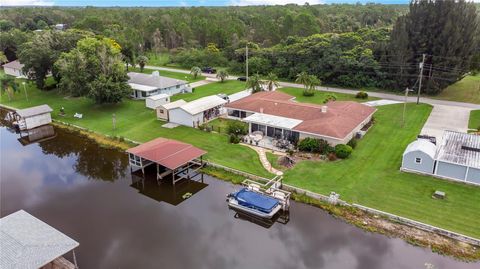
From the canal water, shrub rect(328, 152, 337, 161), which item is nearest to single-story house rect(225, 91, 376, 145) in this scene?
shrub rect(328, 152, 337, 161)

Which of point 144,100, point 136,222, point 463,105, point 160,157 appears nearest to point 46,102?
point 144,100

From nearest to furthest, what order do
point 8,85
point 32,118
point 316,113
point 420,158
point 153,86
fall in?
point 420,158 → point 316,113 → point 32,118 → point 153,86 → point 8,85

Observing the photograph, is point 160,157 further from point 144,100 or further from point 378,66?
point 378,66

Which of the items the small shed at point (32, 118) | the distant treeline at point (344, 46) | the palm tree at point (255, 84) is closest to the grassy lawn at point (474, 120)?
the distant treeline at point (344, 46)

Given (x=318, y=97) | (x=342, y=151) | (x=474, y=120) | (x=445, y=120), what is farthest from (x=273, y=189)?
→ (x=474, y=120)

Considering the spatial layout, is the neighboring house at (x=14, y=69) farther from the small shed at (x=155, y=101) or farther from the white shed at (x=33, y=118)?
the small shed at (x=155, y=101)

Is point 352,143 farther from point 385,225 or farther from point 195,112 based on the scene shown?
point 195,112

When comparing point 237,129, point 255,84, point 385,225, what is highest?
point 255,84
